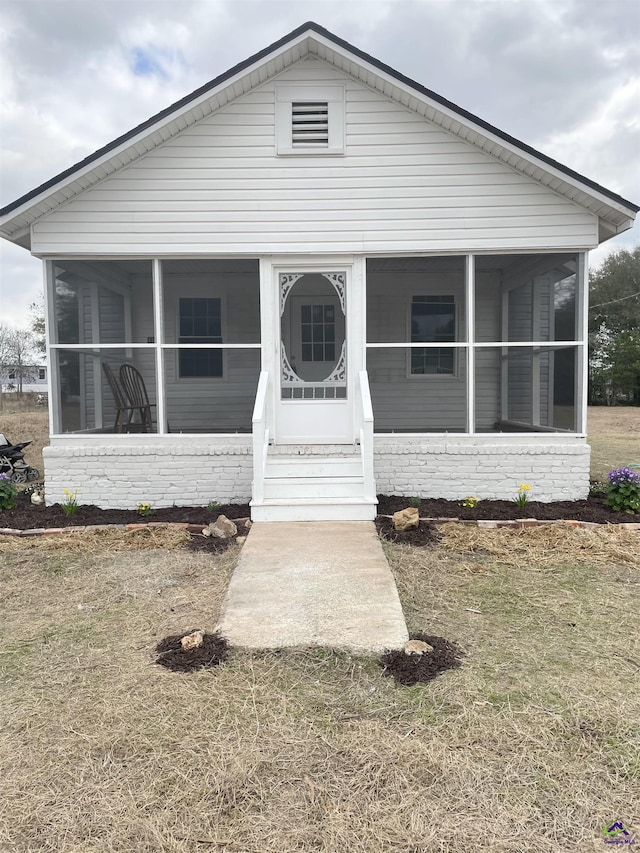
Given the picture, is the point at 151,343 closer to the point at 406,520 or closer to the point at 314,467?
the point at 314,467

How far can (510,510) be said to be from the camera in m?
6.65

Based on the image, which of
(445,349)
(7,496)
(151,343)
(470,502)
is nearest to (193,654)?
(470,502)

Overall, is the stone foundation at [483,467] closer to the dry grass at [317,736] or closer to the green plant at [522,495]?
the green plant at [522,495]

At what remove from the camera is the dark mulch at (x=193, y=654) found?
10.7 feet

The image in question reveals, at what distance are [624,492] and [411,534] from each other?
272cm

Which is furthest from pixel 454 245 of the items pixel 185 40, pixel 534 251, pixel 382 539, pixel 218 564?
pixel 185 40

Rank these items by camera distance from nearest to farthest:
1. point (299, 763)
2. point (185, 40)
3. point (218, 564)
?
point (299, 763) → point (218, 564) → point (185, 40)

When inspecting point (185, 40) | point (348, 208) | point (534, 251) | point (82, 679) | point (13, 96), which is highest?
point (13, 96)

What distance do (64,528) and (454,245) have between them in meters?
5.44

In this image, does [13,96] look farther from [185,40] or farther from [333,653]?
[333,653]

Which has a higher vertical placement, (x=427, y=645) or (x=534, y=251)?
(x=534, y=251)

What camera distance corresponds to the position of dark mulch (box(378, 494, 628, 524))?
21.1 feet

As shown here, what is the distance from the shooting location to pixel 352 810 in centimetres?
218

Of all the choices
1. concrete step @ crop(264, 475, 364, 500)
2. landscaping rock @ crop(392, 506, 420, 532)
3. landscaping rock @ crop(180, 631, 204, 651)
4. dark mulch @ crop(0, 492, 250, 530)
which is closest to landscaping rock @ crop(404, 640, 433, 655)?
landscaping rock @ crop(180, 631, 204, 651)
